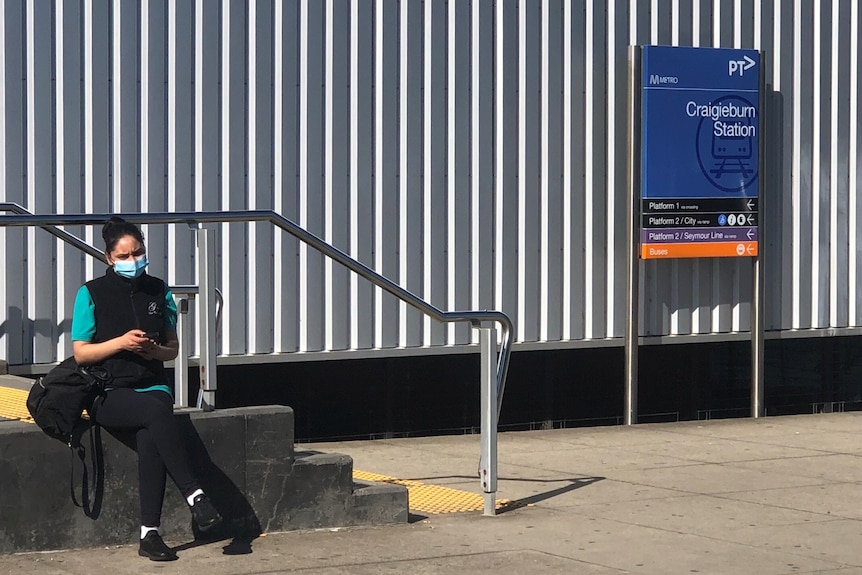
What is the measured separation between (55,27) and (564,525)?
4.92 metres

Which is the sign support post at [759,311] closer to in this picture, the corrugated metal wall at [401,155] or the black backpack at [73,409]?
the corrugated metal wall at [401,155]

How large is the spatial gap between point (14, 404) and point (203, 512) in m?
1.40

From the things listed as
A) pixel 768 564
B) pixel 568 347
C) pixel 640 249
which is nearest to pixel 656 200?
pixel 640 249

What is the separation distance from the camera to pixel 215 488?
7.62 m

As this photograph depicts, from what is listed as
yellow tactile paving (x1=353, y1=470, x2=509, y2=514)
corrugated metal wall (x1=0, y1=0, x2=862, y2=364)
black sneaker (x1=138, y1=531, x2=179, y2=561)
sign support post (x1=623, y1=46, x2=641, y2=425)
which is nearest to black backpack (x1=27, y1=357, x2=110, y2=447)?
black sneaker (x1=138, y1=531, x2=179, y2=561)

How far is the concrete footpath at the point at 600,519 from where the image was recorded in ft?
23.6

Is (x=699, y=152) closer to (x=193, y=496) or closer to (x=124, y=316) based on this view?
(x=124, y=316)

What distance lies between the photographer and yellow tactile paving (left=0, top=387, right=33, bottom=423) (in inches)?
293

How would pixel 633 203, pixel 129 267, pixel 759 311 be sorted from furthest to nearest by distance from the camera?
pixel 759 311 < pixel 633 203 < pixel 129 267

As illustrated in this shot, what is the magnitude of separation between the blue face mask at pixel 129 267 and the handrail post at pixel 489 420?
2.07 metres

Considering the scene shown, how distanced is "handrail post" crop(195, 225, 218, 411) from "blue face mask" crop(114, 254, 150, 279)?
1.54 feet

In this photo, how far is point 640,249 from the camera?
12.8m

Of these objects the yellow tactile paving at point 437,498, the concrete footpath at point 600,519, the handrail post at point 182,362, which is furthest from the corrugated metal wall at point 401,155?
the yellow tactile paving at point 437,498

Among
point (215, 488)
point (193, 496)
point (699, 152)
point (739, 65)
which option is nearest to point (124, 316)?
point (193, 496)
